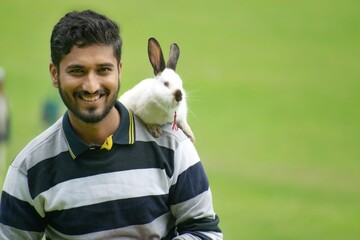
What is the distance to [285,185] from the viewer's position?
7.85m

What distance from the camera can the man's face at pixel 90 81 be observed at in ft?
6.86

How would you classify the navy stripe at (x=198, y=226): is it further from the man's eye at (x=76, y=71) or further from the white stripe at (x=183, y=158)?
the man's eye at (x=76, y=71)

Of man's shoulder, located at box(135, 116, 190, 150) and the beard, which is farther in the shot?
man's shoulder, located at box(135, 116, 190, 150)

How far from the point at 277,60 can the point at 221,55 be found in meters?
0.67

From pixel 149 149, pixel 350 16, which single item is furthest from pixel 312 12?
pixel 149 149

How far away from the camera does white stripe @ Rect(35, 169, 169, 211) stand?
85.4 inches

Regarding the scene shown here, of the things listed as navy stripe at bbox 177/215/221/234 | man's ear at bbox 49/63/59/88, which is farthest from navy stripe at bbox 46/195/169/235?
man's ear at bbox 49/63/59/88

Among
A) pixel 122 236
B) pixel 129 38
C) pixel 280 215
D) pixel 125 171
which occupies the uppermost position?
pixel 129 38

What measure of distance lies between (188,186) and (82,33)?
485mm

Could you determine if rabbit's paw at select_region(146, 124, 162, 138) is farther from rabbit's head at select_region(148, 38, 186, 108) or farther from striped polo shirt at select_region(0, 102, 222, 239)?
rabbit's head at select_region(148, 38, 186, 108)

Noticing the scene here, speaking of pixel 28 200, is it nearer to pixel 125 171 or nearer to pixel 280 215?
pixel 125 171

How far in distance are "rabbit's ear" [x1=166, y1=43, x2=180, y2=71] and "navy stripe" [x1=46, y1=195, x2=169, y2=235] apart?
48 centimetres

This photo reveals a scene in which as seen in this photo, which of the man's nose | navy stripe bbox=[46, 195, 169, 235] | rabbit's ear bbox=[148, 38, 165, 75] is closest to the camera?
the man's nose

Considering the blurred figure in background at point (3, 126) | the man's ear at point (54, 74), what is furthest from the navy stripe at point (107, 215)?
the blurred figure in background at point (3, 126)
